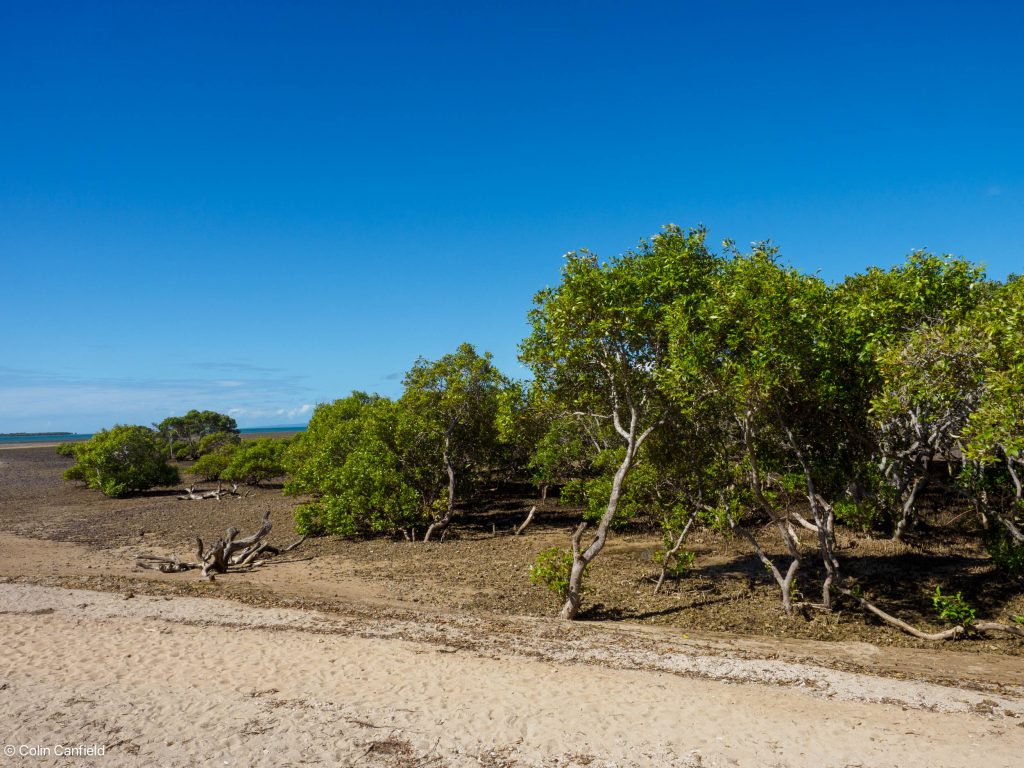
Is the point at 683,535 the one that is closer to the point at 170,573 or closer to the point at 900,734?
the point at 900,734

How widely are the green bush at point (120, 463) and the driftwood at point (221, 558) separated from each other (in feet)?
77.6

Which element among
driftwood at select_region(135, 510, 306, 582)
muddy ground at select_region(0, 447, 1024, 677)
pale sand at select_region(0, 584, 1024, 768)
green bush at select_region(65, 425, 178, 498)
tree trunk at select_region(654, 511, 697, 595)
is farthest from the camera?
green bush at select_region(65, 425, 178, 498)

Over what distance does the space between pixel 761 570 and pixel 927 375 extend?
1006 cm

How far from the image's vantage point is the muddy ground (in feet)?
45.8

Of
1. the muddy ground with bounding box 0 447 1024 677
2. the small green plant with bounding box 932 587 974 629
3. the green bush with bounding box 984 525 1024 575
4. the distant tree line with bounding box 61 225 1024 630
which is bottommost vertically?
the muddy ground with bounding box 0 447 1024 677

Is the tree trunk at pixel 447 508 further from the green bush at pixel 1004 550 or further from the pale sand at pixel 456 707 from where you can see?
the green bush at pixel 1004 550

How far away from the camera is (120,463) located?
4319 cm

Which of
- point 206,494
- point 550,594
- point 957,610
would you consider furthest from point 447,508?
point 206,494

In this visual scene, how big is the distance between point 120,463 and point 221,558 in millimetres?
28747

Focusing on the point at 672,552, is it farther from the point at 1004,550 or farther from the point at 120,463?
the point at 120,463

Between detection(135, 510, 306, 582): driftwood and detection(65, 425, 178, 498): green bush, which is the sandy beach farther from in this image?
detection(65, 425, 178, 498): green bush

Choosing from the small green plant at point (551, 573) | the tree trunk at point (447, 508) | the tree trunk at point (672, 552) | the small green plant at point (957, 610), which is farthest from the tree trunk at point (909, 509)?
the tree trunk at point (447, 508)

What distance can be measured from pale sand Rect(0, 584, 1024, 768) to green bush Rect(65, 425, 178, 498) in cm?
3384

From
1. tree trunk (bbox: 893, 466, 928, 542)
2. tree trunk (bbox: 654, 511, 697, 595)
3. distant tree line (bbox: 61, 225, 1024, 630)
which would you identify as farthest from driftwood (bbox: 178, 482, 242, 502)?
tree trunk (bbox: 893, 466, 928, 542)
